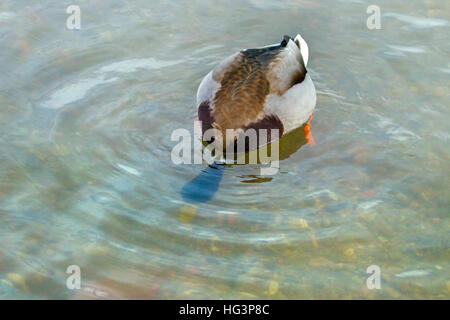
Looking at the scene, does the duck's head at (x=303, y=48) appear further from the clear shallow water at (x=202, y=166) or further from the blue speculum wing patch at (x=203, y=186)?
the blue speculum wing patch at (x=203, y=186)

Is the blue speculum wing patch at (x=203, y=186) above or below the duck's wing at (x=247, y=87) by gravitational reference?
below

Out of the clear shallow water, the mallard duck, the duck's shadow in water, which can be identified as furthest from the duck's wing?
the clear shallow water

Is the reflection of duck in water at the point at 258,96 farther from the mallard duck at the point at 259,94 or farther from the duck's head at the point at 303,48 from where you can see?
the duck's head at the point at 303,48

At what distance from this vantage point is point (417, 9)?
8656 millimetres

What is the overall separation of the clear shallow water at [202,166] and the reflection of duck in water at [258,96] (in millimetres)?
284

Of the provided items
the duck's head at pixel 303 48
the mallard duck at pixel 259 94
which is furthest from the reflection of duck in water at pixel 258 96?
the duck's head at pixel 303 48

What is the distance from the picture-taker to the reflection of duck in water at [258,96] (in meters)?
5.93

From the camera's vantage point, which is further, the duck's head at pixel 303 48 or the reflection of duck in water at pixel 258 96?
the duck's head at pixel 303 48

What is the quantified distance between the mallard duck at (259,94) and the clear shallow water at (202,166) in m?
0.33

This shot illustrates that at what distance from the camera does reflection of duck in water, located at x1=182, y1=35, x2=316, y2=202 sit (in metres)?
5.93

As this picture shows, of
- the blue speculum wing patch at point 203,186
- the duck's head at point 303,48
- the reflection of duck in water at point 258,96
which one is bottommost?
the blue speculum wing patch at point 203,186

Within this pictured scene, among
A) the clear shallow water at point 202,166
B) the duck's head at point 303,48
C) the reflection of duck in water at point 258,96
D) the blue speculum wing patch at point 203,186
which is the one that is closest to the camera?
the clear shallow water at point 202,166

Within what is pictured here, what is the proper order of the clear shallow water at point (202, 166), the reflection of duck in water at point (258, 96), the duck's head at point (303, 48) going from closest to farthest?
1. the clear shallow water at point (202, 166)
2. the reflection of duck in water at point (258, 96)
3. the duck's head at point (303, 48)
